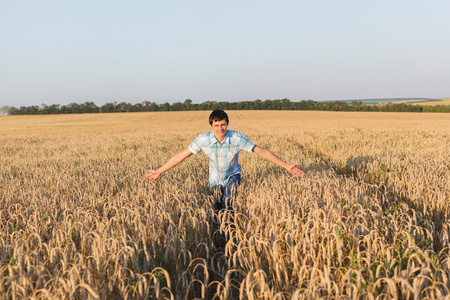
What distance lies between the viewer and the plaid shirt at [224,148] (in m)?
4.05

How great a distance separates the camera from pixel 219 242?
10.4 ft

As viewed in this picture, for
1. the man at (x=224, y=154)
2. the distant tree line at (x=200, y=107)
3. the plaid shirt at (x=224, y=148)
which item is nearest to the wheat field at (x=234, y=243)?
the man at (x=224, y=154)

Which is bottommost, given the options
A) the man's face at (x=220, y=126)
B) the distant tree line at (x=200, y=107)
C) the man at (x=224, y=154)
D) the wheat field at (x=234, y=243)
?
the wheat field at (x=234, y=243)

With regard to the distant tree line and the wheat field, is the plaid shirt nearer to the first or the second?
the wheat field

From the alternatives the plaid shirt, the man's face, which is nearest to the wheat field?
the plaid shirt

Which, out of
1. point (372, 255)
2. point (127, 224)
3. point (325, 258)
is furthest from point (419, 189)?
point (127, 224)

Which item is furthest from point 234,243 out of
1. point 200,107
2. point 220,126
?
point 200,107

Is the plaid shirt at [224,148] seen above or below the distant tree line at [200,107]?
below

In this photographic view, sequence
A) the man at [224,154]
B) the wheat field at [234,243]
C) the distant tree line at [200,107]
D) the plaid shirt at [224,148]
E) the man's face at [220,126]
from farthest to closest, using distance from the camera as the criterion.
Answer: the distant tree line at [200,107], the plaid shirt at [224,148], the man at [224,154], the man's face at [220,126], the wheat field at [234,243]

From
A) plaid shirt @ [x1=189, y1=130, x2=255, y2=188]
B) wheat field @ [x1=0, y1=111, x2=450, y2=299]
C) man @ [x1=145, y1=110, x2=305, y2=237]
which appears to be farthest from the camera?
plaid shirt @ [x1=189, y1=130, x2=255, y2=188]

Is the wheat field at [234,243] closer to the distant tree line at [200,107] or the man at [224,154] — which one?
the man at [224,154]

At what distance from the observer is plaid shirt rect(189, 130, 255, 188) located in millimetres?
4047

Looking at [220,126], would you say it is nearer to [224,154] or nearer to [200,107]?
[224,154]

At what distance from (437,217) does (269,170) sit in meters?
3.19
